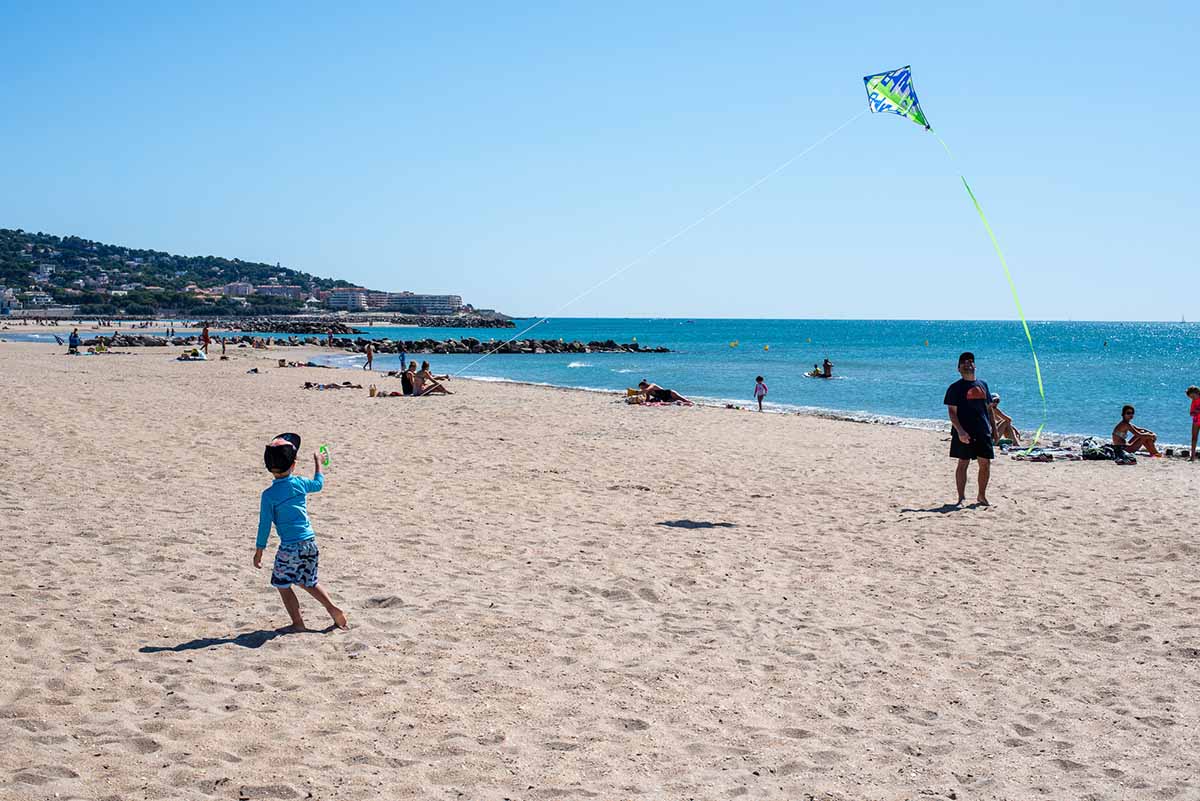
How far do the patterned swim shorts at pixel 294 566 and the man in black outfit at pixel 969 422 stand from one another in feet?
22.4

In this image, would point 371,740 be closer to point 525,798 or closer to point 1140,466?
point 525,798

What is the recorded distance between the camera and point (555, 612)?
583 cm

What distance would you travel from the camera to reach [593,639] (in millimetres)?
5348

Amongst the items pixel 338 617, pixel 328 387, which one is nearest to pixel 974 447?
pixel 338 617

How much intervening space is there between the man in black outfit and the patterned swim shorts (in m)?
6.83

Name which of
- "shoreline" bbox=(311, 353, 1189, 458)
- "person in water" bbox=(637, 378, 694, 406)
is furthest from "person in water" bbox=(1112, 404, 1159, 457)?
"person in water" bbox=(637, 378, 694, 406)

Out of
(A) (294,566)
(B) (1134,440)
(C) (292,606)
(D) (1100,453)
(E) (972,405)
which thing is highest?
(E) (972,405)

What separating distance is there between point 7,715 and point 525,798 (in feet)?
7.71

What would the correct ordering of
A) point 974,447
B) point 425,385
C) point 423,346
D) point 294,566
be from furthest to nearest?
point 423,346 → point 425,385 → point 974,447 → point 294,566

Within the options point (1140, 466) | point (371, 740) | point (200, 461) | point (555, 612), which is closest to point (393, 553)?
point (555, 612)

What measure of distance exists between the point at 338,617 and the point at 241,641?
535 millimetres

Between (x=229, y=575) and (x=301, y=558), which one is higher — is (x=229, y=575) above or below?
below

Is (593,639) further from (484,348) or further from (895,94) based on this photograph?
(484,348)

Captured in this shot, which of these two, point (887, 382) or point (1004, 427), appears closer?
point (1004, 427)
